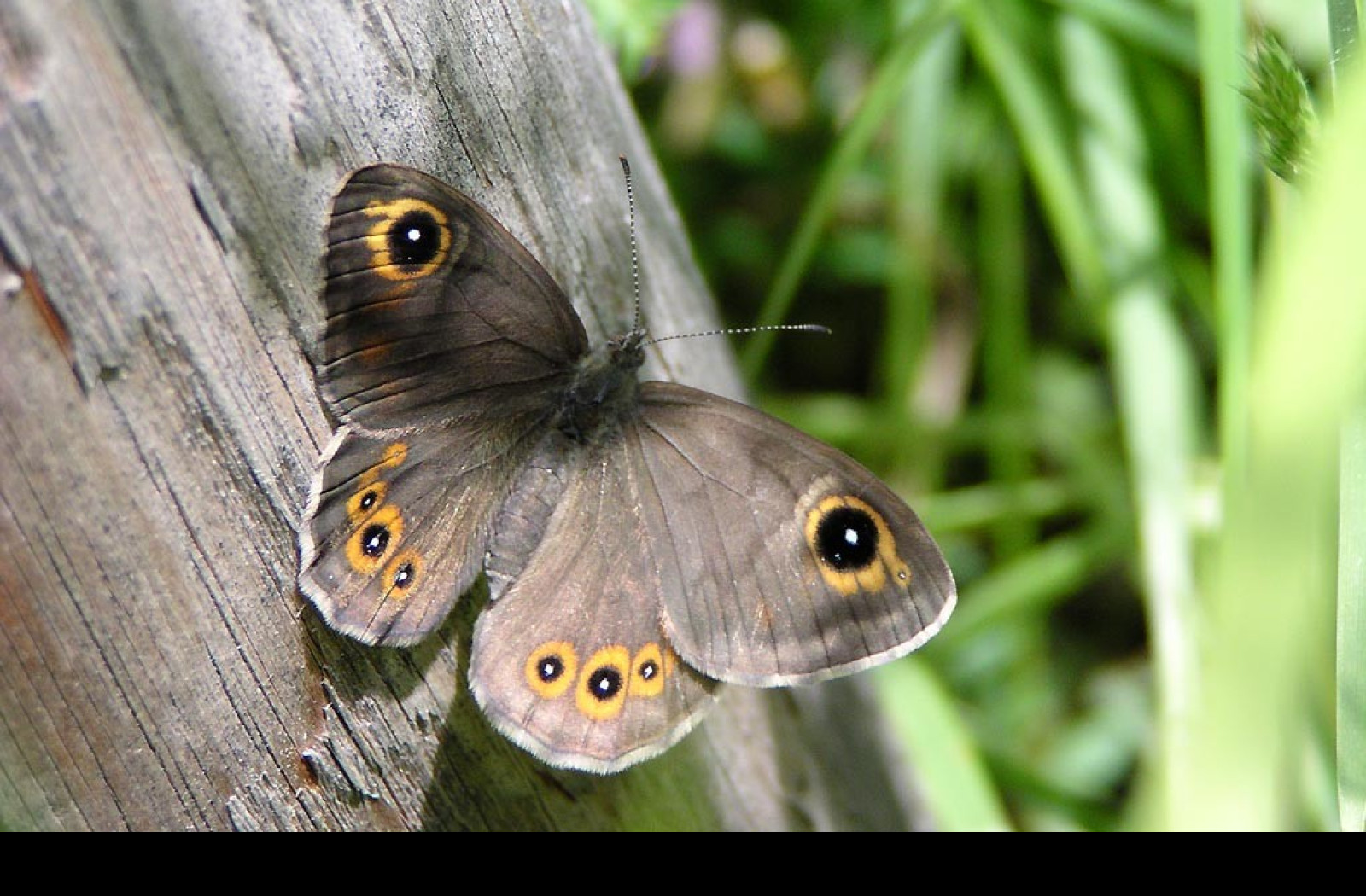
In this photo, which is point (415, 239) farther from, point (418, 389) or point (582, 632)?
point (582, 632)

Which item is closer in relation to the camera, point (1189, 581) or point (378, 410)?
point (378, 410)

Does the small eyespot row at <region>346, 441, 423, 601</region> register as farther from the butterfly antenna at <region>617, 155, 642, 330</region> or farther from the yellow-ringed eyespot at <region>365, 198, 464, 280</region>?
the butterfly antenna at <region>617, 155, 642, 330</region>

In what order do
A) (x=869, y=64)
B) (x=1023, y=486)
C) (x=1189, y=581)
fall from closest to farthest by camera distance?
(x=1189, y=581)
(x=1023, y=486)
(x=869, y=64)

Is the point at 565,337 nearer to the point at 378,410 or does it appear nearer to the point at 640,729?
the point at 378,410

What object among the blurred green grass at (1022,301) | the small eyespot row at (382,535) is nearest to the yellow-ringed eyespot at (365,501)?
the small eyespot row at (382,535)

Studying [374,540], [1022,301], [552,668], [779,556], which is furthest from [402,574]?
[1022,301]
